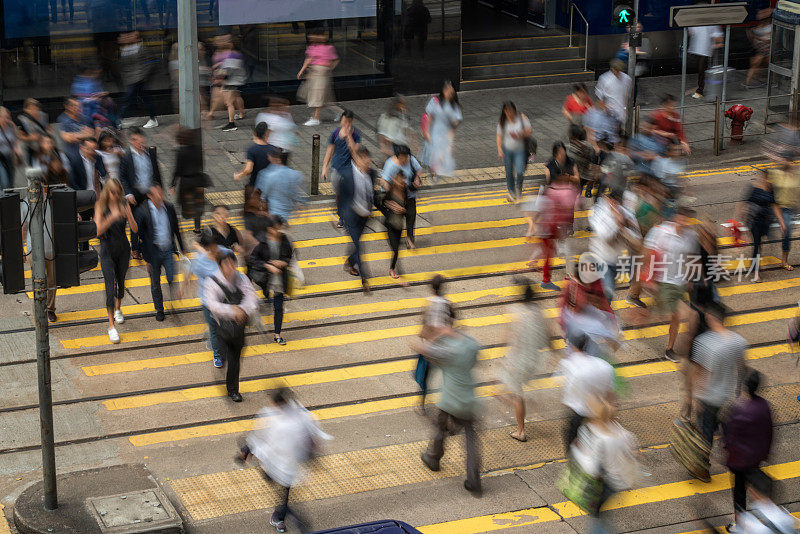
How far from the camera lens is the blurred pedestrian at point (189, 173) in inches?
612

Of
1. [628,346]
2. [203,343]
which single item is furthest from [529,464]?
[203,343]

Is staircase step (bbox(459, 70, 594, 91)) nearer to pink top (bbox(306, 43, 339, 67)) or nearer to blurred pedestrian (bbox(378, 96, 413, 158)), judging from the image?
pink top (bbox(306, 43, 339, 67))

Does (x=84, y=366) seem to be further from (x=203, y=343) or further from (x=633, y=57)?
(x=633, y=57)

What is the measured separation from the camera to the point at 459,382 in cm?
983

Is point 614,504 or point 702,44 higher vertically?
point 702,44

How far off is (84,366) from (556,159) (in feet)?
21.6

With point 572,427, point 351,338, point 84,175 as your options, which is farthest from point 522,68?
point 572,427

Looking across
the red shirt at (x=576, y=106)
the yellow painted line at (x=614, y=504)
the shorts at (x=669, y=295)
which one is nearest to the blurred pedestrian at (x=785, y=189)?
the shorts at (x=669, y=295)

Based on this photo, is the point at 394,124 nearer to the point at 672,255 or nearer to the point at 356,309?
the point at 356,309

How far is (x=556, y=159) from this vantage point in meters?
15.3

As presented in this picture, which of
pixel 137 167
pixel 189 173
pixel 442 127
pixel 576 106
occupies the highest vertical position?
pixel 576 106

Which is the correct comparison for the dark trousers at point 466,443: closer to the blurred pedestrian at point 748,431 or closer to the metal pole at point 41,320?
the blurred pedestrian at point 748,431

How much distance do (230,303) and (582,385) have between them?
3.80 metres

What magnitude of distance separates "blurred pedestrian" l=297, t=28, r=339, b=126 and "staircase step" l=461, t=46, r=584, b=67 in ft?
12.2
